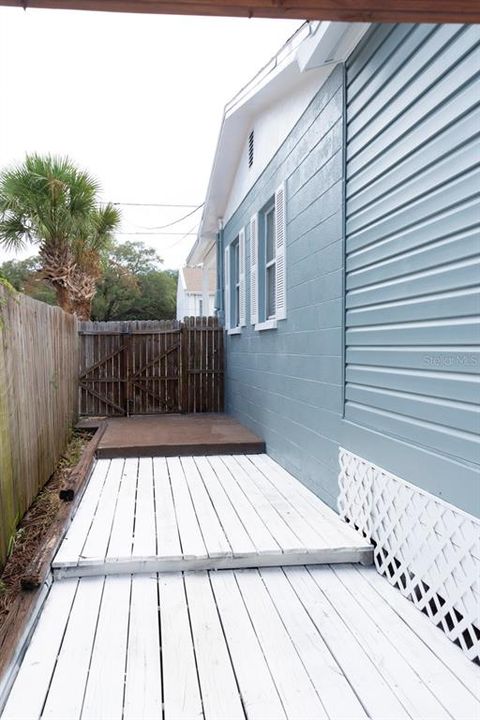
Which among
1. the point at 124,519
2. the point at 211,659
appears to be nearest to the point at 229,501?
the point at 124,519

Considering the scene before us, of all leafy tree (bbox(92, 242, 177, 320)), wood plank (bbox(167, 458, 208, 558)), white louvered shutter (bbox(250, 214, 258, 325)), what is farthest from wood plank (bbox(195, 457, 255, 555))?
leafy tree (bbox(92, 242, 177, 320))

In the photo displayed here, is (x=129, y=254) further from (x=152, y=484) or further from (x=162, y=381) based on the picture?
(x=152, y=484)

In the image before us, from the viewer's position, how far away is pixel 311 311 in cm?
417

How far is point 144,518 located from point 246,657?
1628mm

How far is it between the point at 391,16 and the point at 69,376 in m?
Result: 6.12

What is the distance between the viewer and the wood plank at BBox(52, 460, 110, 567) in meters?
2.81

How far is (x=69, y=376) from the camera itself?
22.4 feet

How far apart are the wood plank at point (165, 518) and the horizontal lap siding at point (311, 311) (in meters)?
1.11

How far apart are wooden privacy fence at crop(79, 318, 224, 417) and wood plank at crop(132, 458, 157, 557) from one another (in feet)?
12.3

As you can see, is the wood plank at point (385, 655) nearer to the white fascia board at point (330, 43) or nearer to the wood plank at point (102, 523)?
the wood plank at point (102, 523)

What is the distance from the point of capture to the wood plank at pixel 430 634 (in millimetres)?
1923

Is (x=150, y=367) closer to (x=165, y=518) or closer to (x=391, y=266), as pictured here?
(x=165, y=518)

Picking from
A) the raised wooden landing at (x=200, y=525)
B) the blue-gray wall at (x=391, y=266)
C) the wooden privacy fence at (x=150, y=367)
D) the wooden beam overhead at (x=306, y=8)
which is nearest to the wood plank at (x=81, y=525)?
the raised wooden landing at (x=200, y=525)

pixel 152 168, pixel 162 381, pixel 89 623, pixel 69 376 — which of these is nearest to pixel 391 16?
pixel 89 623
